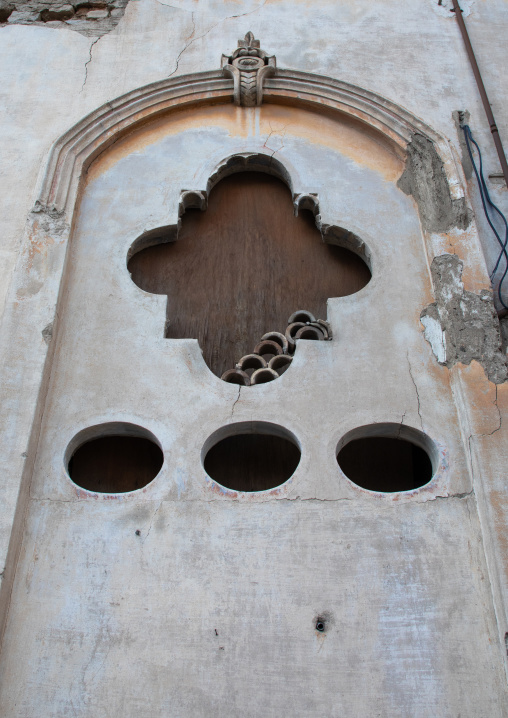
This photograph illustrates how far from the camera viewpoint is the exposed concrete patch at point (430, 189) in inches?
176

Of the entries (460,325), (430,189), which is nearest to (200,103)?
(430,189)

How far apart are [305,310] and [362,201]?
95cm

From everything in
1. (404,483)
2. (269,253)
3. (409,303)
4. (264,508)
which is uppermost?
(269,253)

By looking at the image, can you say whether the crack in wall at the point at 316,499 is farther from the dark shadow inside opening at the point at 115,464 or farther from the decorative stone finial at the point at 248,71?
the decorative stone finial at the point at 248,71

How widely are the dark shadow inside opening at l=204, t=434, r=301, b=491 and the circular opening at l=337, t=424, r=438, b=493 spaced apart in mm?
335

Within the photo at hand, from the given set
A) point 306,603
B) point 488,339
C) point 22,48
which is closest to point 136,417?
point 306,603

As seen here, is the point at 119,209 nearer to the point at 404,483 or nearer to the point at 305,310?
the point at 305,310

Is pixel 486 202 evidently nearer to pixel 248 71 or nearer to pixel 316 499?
pixel 248 71

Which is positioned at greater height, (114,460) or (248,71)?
(248,71)

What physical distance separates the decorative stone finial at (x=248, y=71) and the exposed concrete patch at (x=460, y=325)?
2.14 meters

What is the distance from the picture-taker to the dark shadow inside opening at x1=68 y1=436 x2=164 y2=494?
3934 mm

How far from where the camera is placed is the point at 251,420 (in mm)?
3764

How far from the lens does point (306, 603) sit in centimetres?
325

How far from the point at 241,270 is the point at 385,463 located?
5.58ft
